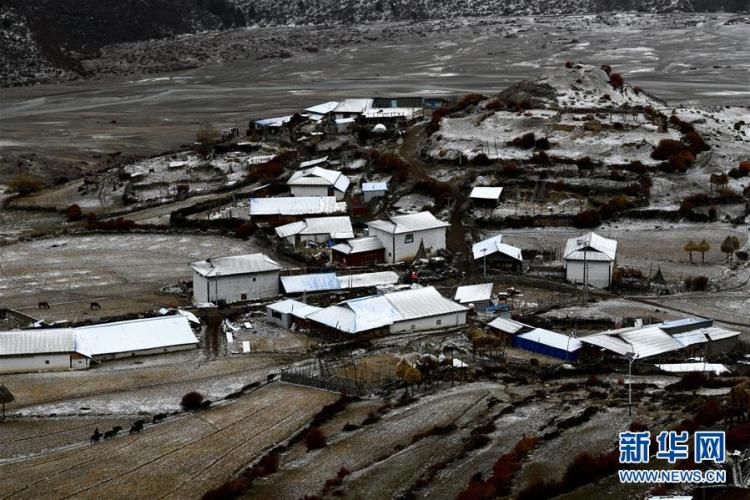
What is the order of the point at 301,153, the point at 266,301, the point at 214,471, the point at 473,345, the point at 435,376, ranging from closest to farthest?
the point at 214,471
the point at 435,376
the point at 473,345
the point at 266,301
the point at 301,153

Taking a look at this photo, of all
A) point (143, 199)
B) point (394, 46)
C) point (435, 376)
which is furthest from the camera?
point (394, 46)

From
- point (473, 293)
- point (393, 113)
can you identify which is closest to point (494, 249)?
point (473, 293)

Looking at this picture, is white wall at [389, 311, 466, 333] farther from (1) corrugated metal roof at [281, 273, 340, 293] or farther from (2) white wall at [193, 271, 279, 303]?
(2) white wall at [193, 271, 279, 303]

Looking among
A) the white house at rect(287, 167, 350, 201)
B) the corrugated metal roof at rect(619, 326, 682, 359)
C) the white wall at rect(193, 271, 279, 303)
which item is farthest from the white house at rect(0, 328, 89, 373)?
the white house at rect(287, 167, 350, 201)

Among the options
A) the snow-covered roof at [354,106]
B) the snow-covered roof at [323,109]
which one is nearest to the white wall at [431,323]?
the snow-covered roof at [354,106]

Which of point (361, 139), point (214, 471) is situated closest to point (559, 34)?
point (361, 139)

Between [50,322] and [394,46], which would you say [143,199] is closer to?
[50,322]

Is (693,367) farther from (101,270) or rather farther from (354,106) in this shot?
(354,106)
